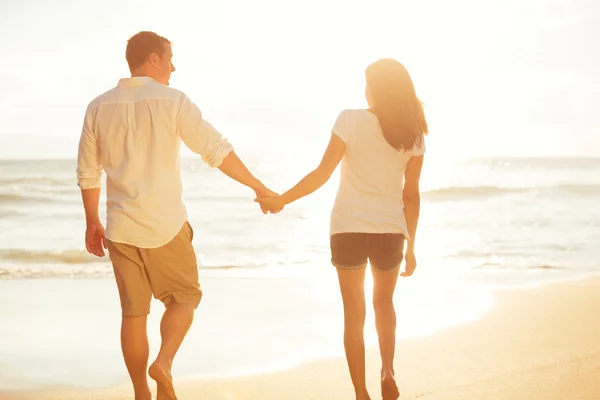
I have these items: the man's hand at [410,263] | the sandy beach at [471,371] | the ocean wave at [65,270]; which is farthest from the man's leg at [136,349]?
the ocean wave at [65,270]

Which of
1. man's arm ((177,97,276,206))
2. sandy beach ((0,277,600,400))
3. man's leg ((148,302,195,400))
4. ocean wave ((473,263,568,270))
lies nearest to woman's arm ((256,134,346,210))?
man's arm ((177,97,276,206))

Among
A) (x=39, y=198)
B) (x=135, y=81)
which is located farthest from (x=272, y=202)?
(x=39, y=198)

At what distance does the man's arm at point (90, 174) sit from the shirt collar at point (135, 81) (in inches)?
7.5

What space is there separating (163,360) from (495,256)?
8853mm

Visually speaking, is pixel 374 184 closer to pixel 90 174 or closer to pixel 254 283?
pixel 90 174

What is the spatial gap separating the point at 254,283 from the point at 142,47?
5.41 metres

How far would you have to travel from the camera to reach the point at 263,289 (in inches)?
321

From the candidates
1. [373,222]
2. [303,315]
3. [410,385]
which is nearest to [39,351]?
[303,315]

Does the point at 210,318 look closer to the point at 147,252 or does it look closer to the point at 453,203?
the point at 147,252

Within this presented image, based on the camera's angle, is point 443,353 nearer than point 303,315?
Yes

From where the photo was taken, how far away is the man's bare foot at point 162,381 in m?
3.27

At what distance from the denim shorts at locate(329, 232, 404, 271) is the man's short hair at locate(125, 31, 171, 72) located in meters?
1.21

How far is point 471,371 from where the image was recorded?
4895 millimetres

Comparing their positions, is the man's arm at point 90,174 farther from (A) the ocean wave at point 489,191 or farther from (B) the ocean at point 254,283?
(A) the ocean wave at point 489,191
